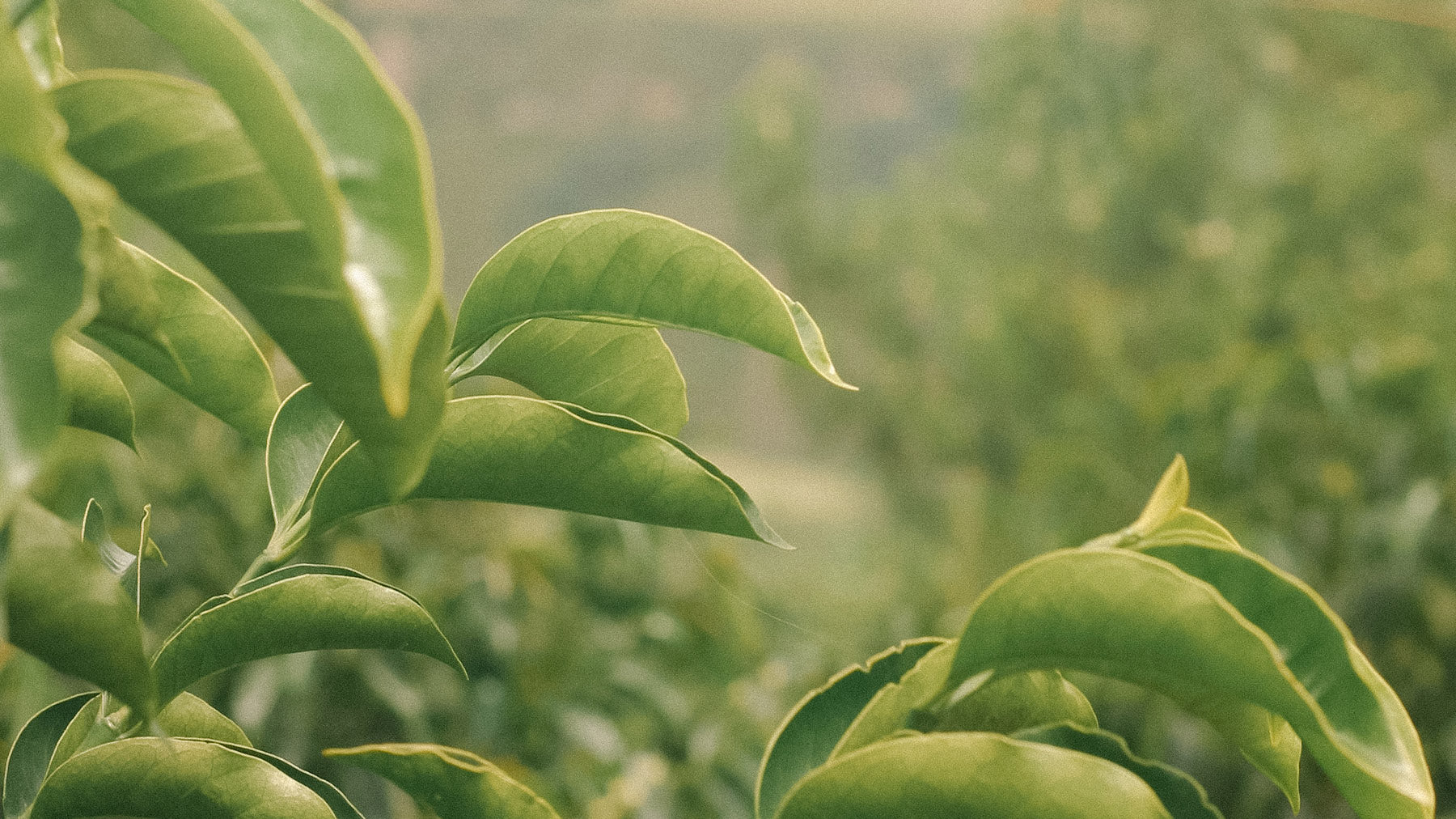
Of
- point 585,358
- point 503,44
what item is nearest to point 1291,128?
point 503,44

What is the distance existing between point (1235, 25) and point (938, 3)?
2.99 ft

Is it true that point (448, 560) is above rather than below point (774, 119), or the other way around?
below

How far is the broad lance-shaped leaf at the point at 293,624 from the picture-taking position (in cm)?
17

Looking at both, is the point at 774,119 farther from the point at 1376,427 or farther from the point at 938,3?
the point at 1376,427

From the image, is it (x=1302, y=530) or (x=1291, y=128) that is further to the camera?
(x=1291, y=128)

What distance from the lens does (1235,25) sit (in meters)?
2.41

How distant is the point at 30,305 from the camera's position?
0.34ft

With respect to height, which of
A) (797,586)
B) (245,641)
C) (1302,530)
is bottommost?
(797,586)

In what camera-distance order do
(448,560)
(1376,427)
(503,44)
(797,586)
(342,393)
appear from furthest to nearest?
(503,44) < (797,586) < (1376,427) < (448,560) < (342,393)

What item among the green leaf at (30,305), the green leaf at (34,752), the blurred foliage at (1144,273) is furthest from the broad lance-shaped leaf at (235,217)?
the blurred foliage at (1144,273)

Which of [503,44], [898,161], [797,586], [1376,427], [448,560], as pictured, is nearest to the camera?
[448,560]

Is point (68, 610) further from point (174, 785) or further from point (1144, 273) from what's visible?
point (1144, 273)

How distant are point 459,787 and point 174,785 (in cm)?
4

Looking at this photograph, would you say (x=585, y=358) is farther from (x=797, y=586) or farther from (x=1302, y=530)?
(x=797, y=586)
